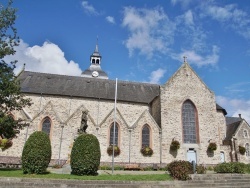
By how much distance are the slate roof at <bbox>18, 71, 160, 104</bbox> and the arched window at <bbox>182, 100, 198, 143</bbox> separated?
16.6 ft

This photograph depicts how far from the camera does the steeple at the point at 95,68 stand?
5130cm

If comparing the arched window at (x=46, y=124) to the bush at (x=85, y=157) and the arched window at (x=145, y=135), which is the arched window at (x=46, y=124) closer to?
the arched window at (x=145, y=135)

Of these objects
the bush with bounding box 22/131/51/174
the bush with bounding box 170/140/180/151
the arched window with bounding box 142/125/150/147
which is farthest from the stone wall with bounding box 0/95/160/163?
the bush with bounding box 22/131/51/174

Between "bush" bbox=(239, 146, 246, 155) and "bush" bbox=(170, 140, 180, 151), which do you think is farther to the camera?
"bush" bbox=(239, 146, 246, 155)

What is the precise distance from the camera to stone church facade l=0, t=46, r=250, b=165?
84.6 feet

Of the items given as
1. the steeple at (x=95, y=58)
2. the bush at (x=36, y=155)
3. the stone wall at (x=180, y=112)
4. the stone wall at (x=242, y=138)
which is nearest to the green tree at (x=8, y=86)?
the bush at (x=36, y=155)

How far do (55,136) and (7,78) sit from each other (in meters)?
9.27

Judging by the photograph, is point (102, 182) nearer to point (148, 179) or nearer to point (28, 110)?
point (148, 179)

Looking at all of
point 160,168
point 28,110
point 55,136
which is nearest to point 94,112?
point 55,136

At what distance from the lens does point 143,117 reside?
A: 2733 cm

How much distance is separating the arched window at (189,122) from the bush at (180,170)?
12.3m

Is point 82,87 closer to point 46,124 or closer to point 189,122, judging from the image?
point 46,124

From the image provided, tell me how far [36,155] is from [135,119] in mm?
16281

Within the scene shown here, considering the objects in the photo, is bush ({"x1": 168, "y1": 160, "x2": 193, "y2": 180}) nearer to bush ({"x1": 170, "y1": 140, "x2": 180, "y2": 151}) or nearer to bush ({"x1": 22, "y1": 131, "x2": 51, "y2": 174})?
bush ({"x1": 22, "y1": 131, "x2": 51, "y2": 174})
